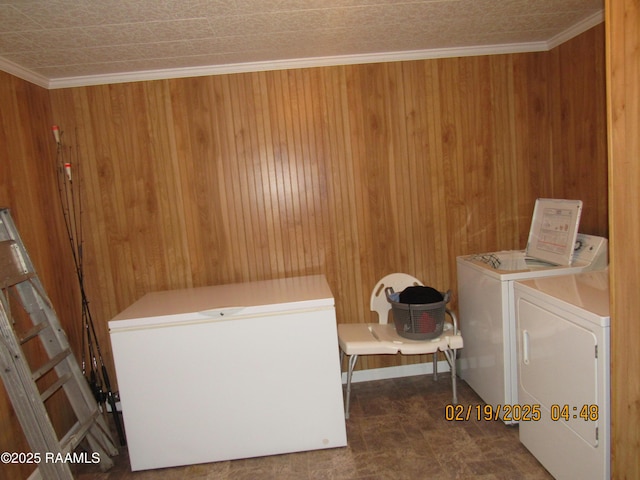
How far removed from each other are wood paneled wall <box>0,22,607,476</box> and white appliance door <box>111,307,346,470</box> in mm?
792

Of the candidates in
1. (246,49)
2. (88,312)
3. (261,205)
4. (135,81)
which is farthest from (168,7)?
(88,312)

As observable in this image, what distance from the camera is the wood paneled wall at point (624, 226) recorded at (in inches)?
57.4

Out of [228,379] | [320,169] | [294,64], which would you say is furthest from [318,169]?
[228,379]

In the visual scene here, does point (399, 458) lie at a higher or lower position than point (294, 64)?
lower

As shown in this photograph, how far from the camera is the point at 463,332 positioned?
10.2 feet

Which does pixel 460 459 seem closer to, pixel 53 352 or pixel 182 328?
pixel 182 328

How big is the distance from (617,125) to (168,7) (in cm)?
183

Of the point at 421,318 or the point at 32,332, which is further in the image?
the point at 421,318

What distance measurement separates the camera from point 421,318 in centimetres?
269

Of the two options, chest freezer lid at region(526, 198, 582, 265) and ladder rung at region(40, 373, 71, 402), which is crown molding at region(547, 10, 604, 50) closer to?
chest freezer lid at region(526, 198, 582, 265)

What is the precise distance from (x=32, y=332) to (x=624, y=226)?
2.52 m

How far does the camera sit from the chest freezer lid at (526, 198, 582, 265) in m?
2.60

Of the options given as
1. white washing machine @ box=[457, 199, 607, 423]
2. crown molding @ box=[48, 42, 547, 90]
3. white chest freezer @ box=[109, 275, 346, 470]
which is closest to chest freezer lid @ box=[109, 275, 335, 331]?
white chest freezer @ box=[109, 275, 346, 470]

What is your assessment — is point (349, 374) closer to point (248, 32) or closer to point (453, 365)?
point (453, 365)
